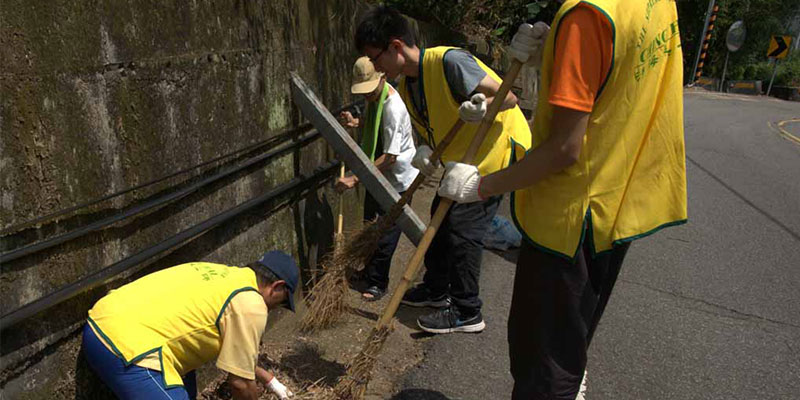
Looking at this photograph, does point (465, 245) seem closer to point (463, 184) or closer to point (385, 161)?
point (385, 161)

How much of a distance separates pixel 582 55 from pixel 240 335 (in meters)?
1.53

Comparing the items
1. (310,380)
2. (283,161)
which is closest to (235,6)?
(283,161)

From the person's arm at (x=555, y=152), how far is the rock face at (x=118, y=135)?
1.42 meters

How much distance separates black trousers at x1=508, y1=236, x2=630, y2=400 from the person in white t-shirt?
76.6 inches

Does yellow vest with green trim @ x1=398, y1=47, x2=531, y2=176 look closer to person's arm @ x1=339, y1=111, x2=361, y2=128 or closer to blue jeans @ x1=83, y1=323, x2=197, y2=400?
person's arm @ x1=339, y1=111, x2=361, y2=128

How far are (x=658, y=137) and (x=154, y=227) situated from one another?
1.96 metres

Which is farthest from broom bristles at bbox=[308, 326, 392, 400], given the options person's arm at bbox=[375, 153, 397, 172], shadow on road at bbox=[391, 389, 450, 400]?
person's arm at bbox=[375, 153, 397, 172]

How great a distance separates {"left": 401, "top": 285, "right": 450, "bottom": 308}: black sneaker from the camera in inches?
156

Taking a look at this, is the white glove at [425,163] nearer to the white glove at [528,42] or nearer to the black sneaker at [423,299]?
the white glove at [528,42]

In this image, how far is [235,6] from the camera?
2.82 metres

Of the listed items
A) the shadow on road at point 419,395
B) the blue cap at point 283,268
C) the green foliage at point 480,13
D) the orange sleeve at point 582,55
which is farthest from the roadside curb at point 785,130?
the blue cap at point 283,268

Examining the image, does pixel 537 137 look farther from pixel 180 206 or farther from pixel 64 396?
pixel 64 396

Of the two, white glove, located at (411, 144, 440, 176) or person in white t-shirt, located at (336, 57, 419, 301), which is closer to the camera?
white glove, located at (411, 144, 440, 176)

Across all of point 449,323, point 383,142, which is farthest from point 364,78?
point 449,323
